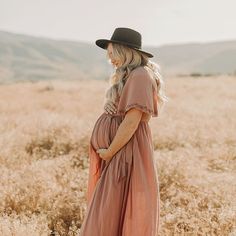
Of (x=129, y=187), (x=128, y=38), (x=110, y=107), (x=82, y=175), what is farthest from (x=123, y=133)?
(x=82, y=175)

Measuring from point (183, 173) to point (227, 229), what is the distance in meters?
2.04

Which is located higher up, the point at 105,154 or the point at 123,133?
the point at 123,133

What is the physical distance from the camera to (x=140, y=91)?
4102 millimetres

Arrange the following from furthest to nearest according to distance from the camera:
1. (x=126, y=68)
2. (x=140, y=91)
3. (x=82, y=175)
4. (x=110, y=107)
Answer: (x=82, y=175), (x=110, y=107), (x=126, y=68), (x=140, y=91)

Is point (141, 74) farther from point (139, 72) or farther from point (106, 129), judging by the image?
point (106, 129)

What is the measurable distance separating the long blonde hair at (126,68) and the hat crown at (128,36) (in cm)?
6

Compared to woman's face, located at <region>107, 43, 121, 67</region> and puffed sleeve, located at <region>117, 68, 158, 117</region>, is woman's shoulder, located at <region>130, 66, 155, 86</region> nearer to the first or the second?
puffed sleeve, located at <region>117, 68, 158, 117</region>

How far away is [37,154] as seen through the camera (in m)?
9.48

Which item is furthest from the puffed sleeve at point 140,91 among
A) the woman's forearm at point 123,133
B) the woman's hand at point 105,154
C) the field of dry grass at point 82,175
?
the field of dry grass at point 82,175

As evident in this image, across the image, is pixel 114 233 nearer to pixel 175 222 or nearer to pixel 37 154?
pixel 175 222

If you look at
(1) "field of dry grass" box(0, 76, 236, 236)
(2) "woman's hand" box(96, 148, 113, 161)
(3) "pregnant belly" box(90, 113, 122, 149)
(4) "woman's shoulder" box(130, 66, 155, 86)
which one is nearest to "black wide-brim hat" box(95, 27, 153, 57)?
(4) "woman's shoulder" box(130, 66, 155, 86)

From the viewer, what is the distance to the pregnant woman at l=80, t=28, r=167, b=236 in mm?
4148

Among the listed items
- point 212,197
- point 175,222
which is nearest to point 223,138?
point 212,197

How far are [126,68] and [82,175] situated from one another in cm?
339
